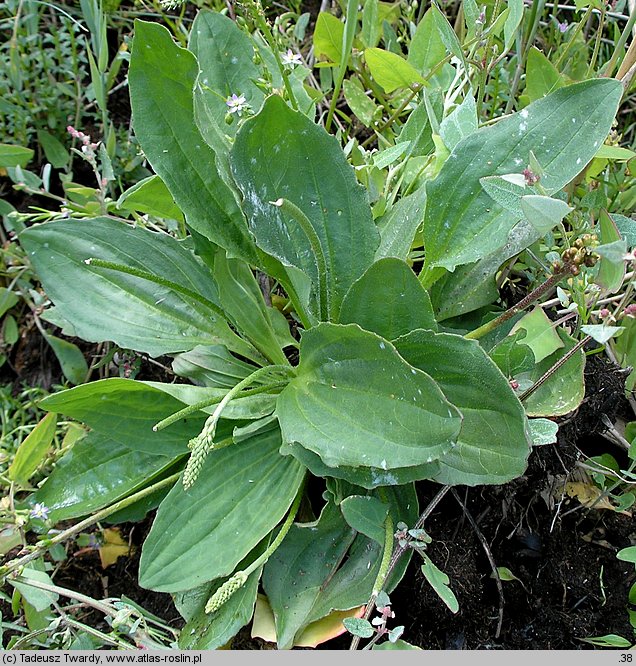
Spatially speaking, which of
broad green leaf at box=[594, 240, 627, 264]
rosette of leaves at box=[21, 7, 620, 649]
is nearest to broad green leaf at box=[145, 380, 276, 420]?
rosette of leaves at box=[21, 7, 620, 649]

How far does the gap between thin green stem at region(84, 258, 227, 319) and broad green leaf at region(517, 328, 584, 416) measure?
61cm

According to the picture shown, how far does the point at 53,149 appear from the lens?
1958 millimetres

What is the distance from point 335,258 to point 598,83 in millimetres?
517

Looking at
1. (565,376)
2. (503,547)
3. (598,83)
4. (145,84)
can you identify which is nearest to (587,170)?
(598,83)

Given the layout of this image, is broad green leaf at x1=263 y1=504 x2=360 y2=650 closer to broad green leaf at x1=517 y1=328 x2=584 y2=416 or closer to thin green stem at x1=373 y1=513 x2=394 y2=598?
thin green stem at x1=373 y1=513 x2=394 y2=598

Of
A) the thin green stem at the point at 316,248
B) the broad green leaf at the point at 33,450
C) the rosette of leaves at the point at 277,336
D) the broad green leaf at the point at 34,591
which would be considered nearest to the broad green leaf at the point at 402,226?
the rosette of leaves at the point at 277,336

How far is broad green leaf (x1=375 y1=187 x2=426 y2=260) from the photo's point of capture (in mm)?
1283

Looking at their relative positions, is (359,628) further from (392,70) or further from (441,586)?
(392,70)

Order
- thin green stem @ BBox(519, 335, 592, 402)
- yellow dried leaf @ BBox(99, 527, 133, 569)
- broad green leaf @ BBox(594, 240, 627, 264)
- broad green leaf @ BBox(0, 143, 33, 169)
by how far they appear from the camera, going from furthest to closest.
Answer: broad green leaf @ BBox(0, 143, 33, 169), yellow dried leaf @ BBox(99, 527, 133, 569), thin green stem @ BBox(519, 335, 592, 402), broad green leaf @ BBox(594, 240, 627, 264)

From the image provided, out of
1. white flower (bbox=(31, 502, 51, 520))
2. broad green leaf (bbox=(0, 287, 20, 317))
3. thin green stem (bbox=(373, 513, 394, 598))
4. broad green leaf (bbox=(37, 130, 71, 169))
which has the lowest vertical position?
thin green stem (bbox=(373, 513, 394, 598))

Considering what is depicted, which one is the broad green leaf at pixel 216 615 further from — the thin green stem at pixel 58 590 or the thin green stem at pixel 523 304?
the thin green stem at pixel 523 304

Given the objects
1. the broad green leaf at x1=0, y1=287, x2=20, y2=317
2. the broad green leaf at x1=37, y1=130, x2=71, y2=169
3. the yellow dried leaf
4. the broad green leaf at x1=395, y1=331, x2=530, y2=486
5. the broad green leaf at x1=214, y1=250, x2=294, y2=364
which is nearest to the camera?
the broad green leaf at x1=395, y1=331, x2=530, y2=486

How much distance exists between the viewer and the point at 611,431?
4.44ft


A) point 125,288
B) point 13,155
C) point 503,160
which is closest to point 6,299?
point 13,155
